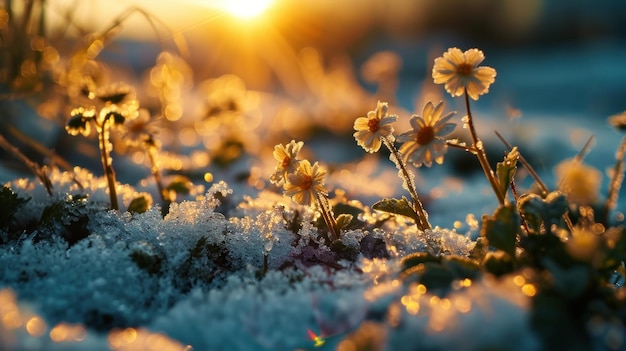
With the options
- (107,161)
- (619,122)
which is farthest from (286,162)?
(619,122)

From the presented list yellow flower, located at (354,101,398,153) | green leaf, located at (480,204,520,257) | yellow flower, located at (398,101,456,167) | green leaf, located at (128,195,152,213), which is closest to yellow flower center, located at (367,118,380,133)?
yellow flower, located at (354,101,398,153)

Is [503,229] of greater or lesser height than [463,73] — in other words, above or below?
below

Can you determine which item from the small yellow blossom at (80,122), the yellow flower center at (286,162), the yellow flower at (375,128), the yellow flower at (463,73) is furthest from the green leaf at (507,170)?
the small yellow blossom at (80,122)

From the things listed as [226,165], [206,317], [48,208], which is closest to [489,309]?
[206,317]

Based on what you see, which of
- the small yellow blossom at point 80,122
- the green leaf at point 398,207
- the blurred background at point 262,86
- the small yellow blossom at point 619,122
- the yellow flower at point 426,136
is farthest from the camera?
the blurred background at point 262,86

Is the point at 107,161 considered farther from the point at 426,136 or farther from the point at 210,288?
the point at 426,136

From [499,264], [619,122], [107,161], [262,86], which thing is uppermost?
[262,86]

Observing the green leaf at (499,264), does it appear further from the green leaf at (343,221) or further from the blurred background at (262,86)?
the blurred background at (262,86)
